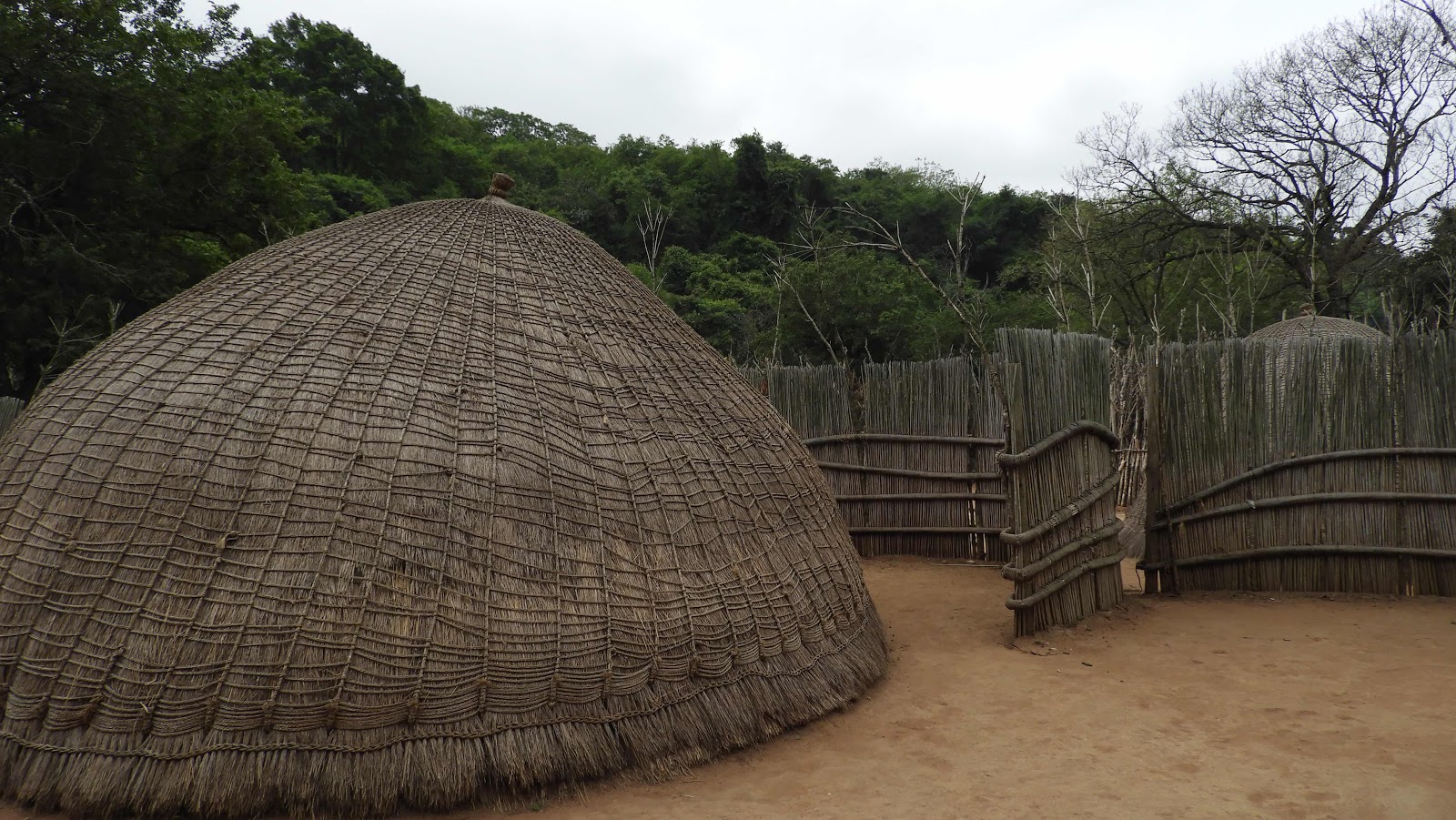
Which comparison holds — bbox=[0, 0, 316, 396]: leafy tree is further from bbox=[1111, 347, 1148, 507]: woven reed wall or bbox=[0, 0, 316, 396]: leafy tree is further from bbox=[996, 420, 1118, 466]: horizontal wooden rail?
bbox=[1111, 347, 1148, 507]: woven reed wall

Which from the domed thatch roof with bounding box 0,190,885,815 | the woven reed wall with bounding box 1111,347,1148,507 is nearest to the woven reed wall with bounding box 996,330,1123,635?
the domed thatch roof with bounding box 0,190,885,815

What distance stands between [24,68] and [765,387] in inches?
473

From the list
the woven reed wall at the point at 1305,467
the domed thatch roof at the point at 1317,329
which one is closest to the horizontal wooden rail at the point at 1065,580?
the woven reed wall at the point at 1305,467

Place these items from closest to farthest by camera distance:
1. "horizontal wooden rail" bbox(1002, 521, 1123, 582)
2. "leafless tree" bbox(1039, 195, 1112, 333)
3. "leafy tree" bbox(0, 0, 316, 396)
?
"horizontal wooden rail" bbox(1002, 521, 1123, 582)
"leafy tree" bbox(0, 0, 316, 396)
"leafless tree" bbox(1039, 195, 1112, 333)

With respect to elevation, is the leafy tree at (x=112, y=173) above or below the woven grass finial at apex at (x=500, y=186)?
above

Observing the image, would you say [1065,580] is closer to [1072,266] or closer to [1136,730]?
[1136,730]

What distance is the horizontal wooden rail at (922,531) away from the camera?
9227mm

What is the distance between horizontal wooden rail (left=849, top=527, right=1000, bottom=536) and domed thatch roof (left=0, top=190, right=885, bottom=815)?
15.1 feet

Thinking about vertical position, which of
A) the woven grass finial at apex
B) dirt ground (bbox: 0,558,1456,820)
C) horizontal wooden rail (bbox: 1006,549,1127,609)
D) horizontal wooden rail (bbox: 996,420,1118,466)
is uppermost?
the woven grass finial at apex

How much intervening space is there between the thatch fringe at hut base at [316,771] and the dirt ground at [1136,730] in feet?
0.50

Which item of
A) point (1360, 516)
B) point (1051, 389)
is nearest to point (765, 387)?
point (1051, 389)

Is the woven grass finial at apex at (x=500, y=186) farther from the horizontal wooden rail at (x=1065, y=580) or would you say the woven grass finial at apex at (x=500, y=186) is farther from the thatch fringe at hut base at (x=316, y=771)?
the horizontal wooden rail at (x=1065, y=580)

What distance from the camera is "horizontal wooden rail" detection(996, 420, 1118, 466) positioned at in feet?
19.9

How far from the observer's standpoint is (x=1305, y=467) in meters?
6.94
